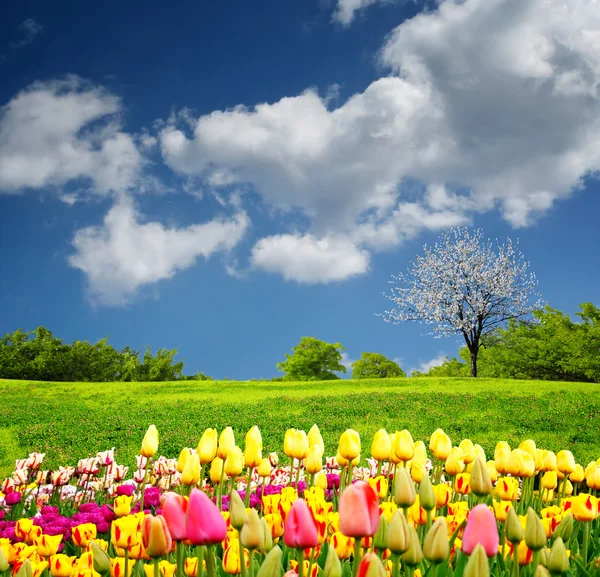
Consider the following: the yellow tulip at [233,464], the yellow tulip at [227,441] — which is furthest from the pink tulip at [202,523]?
the yellow tulip at [227,441]

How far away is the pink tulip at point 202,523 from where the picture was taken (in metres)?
1.47

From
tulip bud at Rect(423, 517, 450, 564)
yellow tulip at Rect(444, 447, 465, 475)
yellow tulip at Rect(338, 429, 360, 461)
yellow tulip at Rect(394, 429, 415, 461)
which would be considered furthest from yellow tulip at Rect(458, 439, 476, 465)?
tulip bud at Rect(423, 517, 450, 564)

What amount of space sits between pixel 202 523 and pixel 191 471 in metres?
1.33

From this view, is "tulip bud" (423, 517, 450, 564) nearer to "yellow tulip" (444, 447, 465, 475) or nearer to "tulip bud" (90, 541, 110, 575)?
"tulip bud" (90, 541, 110, 575)

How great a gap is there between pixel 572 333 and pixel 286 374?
22803mm

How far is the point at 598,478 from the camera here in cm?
321

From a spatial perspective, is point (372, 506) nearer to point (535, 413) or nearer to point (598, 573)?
point (598, 573)

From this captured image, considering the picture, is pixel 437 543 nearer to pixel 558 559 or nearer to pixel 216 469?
pixel 558 559

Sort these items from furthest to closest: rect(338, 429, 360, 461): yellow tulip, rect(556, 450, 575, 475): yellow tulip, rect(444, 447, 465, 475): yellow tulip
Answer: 1. rect(556, 450, 575, 475): yellow tulip
2. rect(444, 447, 465, 475): yellow tulip
3. rect(338, 429, 360, 461): yellow tulip

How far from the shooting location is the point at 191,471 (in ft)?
9.01

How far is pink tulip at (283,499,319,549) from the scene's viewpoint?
4.92ft

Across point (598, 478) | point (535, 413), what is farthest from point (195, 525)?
point (535, 413)

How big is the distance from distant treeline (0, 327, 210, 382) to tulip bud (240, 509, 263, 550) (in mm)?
40568

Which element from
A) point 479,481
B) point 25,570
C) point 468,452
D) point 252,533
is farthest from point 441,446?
point 25,570
